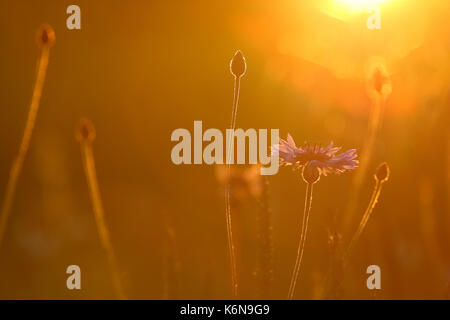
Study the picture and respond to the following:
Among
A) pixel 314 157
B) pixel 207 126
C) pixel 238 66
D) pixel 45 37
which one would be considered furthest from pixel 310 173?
pixel 207 126

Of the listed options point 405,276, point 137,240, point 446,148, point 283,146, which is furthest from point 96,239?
point 446,148

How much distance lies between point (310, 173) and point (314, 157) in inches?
4.8

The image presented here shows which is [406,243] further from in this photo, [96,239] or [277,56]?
[277,56]

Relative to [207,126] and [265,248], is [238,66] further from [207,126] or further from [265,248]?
[207,126]

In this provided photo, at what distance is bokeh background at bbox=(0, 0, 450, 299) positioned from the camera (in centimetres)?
166

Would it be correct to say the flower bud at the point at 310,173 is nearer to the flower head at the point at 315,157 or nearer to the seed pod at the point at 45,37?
the flower head at the point at 315,157

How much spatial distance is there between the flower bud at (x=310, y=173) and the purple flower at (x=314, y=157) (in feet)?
0.16

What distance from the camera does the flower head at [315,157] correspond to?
54.0 inches

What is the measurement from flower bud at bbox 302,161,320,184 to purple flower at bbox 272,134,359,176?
1.9 inches

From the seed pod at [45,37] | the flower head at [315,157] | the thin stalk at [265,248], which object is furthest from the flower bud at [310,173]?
the seed pod at [45,37]

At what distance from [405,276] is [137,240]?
82 centimetres
